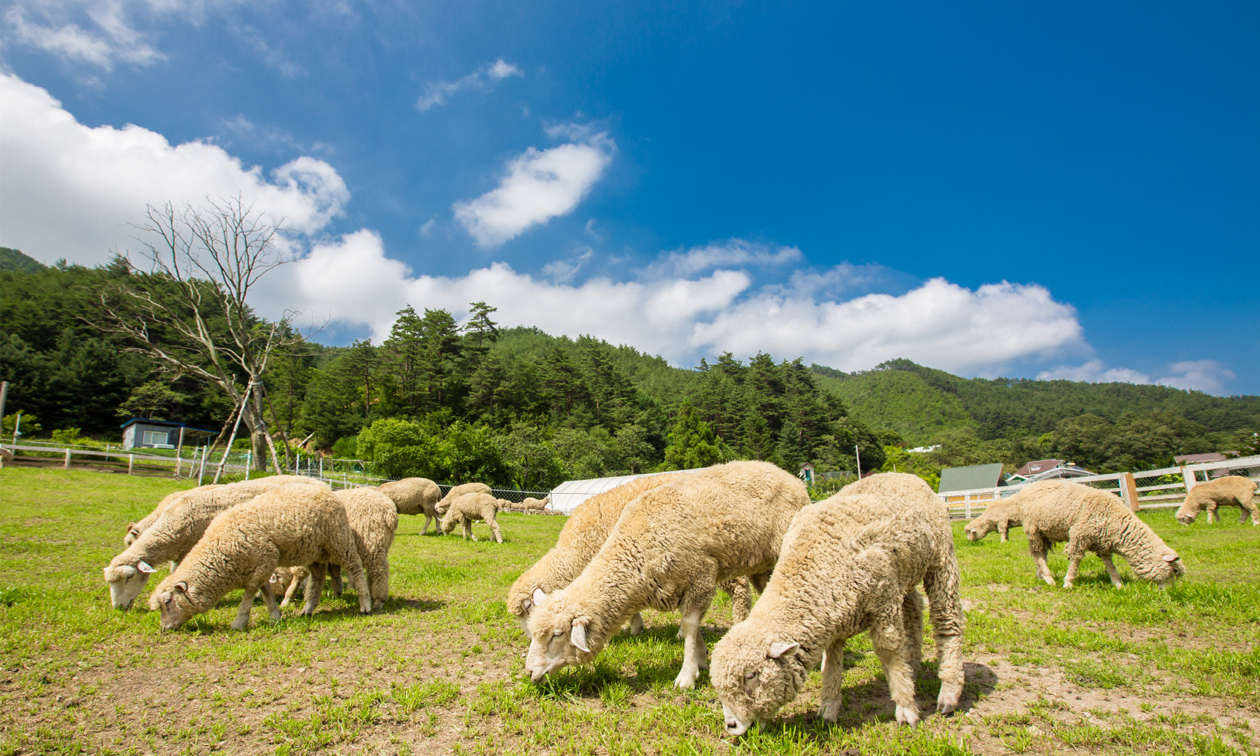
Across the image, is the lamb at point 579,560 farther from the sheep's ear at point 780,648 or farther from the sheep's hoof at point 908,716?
the sheep's ear at point 780,648

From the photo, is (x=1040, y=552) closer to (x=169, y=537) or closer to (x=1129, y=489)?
(x=1129, y=489)

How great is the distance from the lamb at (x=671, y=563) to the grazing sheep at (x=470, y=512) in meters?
14.2

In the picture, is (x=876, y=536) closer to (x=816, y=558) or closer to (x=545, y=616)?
(x=816, y=558)

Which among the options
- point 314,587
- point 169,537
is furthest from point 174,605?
point 169,537

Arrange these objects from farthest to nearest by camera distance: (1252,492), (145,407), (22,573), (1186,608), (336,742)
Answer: (145,407)
(1252,492)
(22,573)
(1186,608)
(336,742)

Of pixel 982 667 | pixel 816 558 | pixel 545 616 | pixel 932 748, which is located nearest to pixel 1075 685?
pixel 982 667

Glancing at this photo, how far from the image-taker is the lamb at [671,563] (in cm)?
526

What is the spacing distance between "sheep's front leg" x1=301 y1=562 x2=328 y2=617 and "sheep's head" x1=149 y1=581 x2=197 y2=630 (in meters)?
1.58

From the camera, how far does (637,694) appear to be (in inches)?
207

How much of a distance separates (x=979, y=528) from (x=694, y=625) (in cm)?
1501

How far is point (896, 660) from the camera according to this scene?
4426 millimetres

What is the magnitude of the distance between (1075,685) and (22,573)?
15.3 m

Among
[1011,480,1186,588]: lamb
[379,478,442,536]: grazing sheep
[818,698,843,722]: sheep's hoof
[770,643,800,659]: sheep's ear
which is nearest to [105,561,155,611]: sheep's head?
[770,643,800,659]: sheep's ear

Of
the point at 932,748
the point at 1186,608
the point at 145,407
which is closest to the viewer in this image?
the point at 932,748
